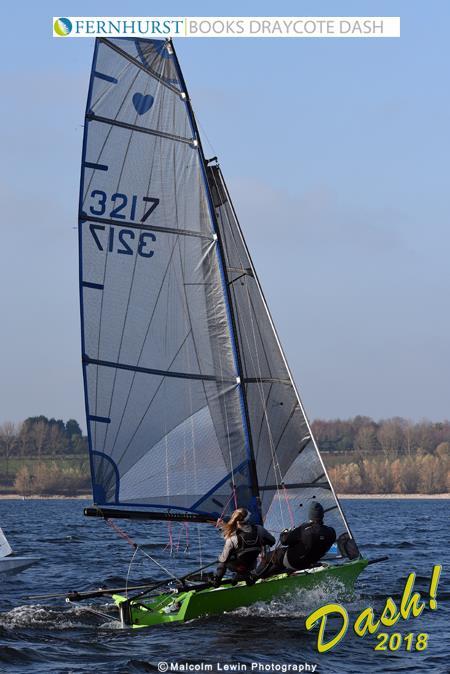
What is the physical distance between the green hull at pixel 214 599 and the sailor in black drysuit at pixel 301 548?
6.0 inches

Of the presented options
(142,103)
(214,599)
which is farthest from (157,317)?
(214,599)

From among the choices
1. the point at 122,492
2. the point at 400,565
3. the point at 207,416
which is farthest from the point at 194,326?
the point at 400,565

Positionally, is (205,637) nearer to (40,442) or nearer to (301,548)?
(301,548)

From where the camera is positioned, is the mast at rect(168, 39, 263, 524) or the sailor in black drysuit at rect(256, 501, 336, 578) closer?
the sailor in black drysuit at rect(256, 501, 336, 578)

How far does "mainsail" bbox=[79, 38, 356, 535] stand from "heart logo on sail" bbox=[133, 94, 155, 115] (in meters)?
0.02

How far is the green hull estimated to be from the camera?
55.4ft

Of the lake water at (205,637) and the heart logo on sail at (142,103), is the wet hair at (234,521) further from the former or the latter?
the heart logo on sail at (142,103)

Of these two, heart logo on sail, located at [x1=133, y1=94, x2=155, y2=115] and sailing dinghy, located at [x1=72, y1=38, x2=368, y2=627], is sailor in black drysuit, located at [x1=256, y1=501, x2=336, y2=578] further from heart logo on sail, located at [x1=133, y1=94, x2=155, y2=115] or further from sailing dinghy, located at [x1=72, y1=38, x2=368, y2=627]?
heart logo on sail, located at [x1=133, y1=94, x2=155, y2=115]

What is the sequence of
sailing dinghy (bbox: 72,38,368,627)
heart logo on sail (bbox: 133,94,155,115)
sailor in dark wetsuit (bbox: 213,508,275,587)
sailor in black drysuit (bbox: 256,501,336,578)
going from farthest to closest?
heart logo on sail (bbox: 133,94,155,115) < sailing dinghy (bbox: 72,38,368,627) < sailor in black drysuit (bbox: 256,501,336,578) < sailor in dark wetsuit (bbox: 213,508,275,587)

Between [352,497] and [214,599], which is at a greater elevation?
[352,497]

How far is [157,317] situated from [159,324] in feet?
0.40

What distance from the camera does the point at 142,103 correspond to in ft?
61.4

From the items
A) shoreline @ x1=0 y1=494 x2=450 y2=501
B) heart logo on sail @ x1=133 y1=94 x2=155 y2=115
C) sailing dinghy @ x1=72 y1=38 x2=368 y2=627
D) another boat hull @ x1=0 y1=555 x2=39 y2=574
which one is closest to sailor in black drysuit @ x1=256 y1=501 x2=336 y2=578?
sailing dinghy @ x1=72 y1=38 x2=368 y2=627

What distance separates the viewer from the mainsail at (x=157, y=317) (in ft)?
60.8
